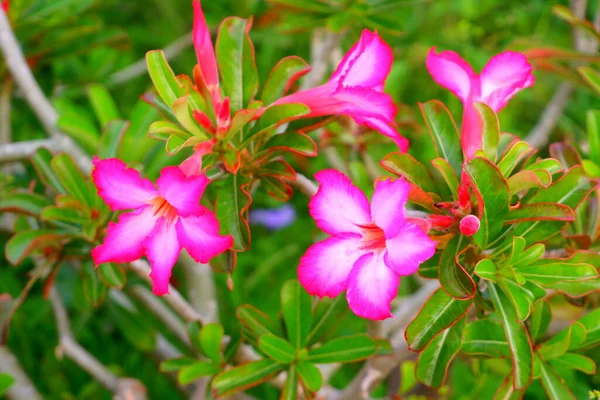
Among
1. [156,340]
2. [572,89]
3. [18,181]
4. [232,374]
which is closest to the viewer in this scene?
[232,374]

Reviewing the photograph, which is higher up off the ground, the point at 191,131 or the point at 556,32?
the point at 191,131

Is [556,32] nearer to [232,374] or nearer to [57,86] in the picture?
[57,86]

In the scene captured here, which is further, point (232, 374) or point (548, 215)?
point (232, 374)

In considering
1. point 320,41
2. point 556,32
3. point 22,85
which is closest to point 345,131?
point 320,41

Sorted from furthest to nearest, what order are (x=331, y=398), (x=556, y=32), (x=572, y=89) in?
(x=556, y=32) → (x=572, y=89) → (x=331, y=398)

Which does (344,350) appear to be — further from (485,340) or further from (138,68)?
(138,68)

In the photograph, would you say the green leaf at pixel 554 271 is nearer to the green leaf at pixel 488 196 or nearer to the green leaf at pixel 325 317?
the green leaf at pixel 488 196

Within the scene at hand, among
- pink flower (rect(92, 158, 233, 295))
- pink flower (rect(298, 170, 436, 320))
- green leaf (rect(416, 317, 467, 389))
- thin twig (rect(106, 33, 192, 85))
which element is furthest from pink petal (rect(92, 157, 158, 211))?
thin twig (rect(106, 33, 192, 85))

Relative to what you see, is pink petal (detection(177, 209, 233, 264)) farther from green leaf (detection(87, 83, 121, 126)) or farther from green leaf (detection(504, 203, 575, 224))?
green leaf (detection(87, 83, 121, 126))

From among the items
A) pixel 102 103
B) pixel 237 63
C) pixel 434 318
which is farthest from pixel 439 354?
pixel 102 103
